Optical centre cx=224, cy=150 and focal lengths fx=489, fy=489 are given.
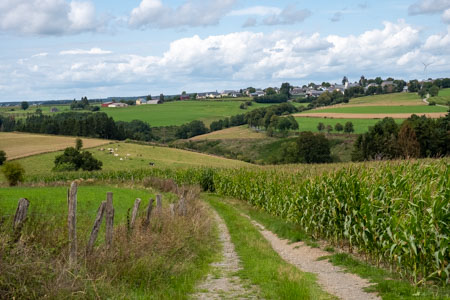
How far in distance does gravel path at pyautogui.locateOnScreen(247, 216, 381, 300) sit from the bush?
42.1m

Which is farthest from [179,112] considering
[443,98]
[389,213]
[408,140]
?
[389,213]

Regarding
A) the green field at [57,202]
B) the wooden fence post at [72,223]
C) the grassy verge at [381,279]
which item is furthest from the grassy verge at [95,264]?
the grassy verge at [381,279]

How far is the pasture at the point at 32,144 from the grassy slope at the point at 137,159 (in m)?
2.98

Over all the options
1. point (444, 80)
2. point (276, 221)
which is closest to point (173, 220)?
point (276, 221)

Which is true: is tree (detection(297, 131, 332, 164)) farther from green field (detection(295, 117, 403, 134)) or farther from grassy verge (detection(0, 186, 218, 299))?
grassy verge (detection(0, 186, 218, 299))

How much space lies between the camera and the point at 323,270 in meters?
12.5

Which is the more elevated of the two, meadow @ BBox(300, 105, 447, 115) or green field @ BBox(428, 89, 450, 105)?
green field @ BBox(428, 89, 450, 105)

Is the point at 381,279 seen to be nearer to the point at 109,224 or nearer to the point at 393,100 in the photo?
the point at 109,224

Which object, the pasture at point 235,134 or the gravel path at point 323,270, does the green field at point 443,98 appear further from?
the gravel path at point 323,270

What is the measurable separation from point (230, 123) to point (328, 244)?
13513 centimetres

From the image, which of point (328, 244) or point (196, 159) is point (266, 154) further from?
point (328, 244)

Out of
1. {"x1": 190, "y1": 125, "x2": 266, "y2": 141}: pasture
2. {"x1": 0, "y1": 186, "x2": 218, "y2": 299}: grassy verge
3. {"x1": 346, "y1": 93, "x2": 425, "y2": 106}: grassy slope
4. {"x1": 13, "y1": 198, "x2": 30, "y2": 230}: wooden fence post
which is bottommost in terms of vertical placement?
{"x1": 190, "y1": 125, "x2": 266, "y2": 141}: pasture

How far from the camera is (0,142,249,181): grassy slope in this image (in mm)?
73625

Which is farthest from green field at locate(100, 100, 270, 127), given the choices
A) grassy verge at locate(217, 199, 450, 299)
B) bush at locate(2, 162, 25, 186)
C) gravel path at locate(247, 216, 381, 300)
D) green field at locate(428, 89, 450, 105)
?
gravel path at locate(247, 216, 381, 300)
